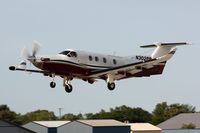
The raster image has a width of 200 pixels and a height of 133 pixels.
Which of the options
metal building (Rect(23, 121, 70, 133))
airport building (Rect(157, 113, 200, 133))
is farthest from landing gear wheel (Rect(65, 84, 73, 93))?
airport building (Rect(157, 113, 200, 133))

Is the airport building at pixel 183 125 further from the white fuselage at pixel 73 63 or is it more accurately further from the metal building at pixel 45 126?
the white fuselage at pixel 73 63

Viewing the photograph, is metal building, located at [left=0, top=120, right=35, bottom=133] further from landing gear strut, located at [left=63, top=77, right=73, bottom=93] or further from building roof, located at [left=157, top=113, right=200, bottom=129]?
building roof, located at [left=157, top=113, right=200, bottom=129]

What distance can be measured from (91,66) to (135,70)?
518 cm

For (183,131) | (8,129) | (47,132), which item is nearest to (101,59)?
(8,129)

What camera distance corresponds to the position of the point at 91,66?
7719cm

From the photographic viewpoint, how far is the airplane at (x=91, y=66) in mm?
74125

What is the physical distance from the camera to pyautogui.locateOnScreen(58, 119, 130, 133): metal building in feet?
490

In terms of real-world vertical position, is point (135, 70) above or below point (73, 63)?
below

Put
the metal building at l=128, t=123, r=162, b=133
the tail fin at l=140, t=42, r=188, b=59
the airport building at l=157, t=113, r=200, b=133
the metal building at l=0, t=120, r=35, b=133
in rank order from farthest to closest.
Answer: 1. the airport building at l=157, t=113, r=200, b=133
2. the metal building at l=128, t=123, r=162, b=133
3. the metal building at l=0, t=120, r=35, b=133
4. the tail fin at l=140, t=42, r=188, b=59

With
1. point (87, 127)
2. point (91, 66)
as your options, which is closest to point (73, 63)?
point (91, 66)

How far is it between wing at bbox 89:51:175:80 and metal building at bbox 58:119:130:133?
68464mm

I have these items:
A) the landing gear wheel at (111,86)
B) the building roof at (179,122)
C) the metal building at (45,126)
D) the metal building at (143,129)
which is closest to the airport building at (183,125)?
the building roof at (179,122)

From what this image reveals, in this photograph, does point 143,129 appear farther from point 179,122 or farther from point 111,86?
point 111,86

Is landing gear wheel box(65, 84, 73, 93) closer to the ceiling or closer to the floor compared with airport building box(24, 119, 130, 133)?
closer to the floor
